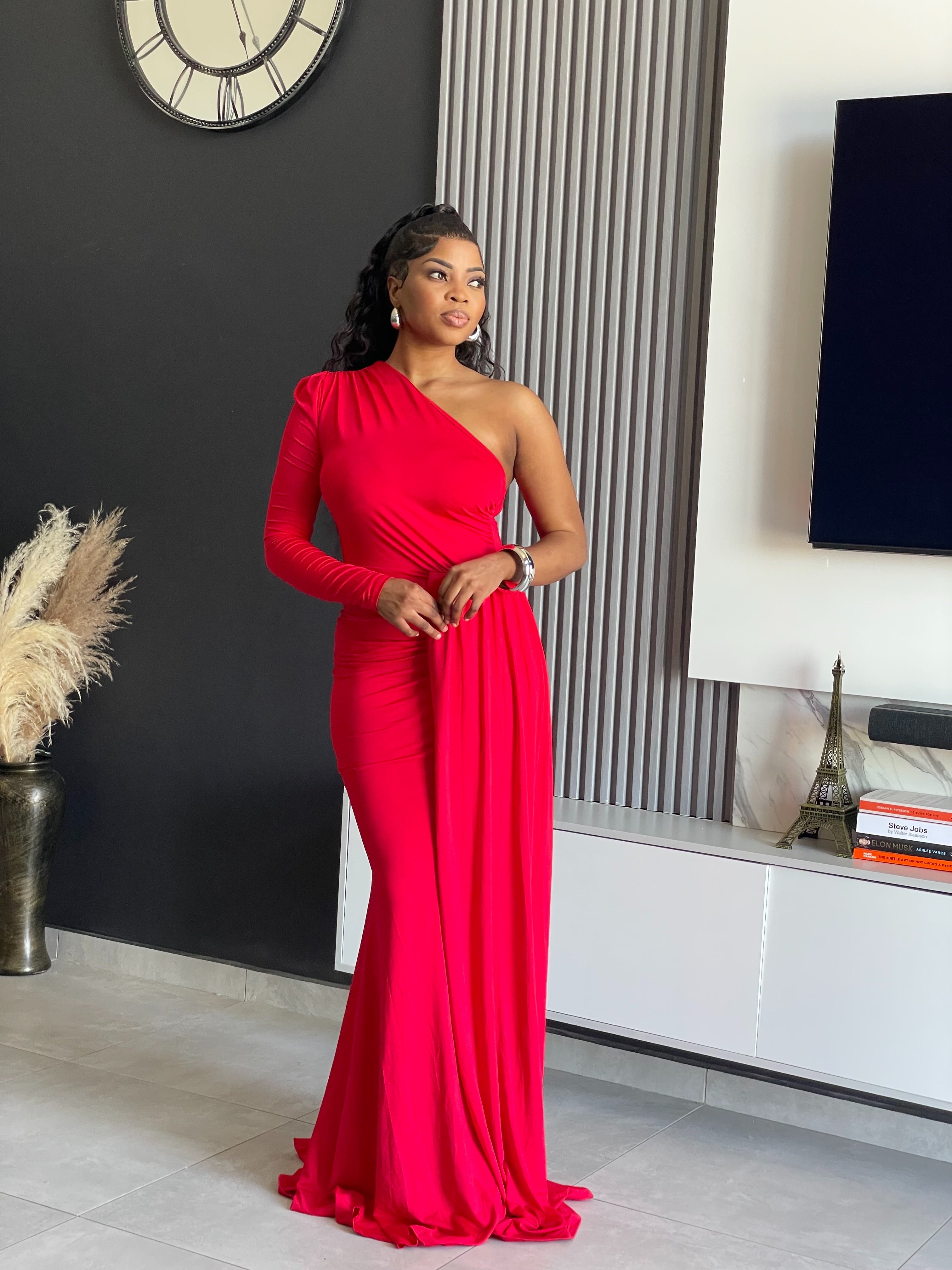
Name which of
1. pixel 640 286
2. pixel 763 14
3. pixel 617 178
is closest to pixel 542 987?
pixel 640 286

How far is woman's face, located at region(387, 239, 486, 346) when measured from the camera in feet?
7.55

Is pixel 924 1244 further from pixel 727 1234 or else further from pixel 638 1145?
pixel 638 1145

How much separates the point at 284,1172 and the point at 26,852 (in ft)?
4.82

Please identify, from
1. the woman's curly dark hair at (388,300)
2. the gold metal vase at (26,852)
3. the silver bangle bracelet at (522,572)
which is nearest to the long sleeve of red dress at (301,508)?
the woman's curly dark hair at (388,300)

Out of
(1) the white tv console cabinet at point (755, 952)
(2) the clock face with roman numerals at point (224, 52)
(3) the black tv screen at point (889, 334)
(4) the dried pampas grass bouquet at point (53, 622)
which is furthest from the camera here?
(4) the dried pampas grass bouquet at point (53, 622)

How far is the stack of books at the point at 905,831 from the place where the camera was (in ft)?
8.48

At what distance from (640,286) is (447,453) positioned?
1003 millimetres

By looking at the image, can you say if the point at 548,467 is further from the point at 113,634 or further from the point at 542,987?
the point at 113,634

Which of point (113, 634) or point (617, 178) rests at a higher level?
point (617, 178)

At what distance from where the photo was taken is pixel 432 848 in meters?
2.28

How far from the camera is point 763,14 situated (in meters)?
2.87

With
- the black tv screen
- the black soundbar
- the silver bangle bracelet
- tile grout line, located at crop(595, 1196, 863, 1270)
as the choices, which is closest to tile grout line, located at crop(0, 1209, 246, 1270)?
tile grout line, located at crop(595, 1196, 863, 1270)

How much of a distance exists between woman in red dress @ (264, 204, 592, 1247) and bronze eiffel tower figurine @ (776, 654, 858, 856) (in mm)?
667

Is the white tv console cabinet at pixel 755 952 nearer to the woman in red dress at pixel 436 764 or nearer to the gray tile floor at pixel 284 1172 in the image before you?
the gray tile floor at pixel 284 1172
